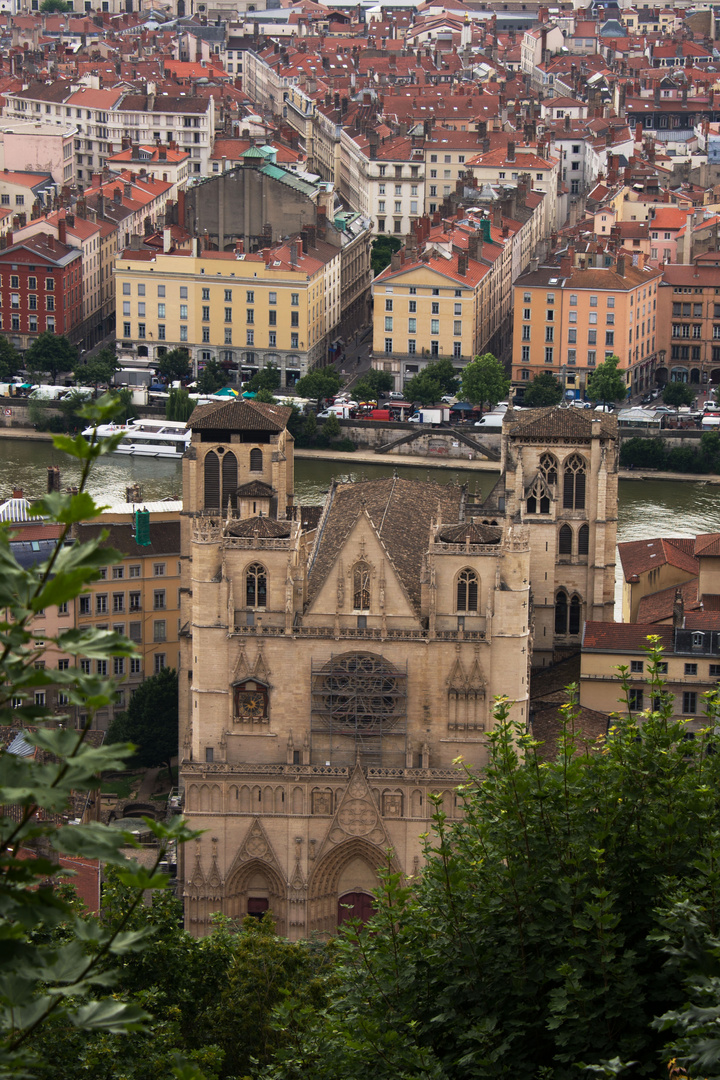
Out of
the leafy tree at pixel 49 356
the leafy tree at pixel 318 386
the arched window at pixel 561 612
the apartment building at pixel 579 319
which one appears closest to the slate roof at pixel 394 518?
the arched window at pixel 561 612

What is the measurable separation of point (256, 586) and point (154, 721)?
1120 centimetres

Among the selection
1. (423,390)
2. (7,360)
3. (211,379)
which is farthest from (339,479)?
(7,360)

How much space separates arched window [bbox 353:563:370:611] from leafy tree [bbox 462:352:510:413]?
178 ft

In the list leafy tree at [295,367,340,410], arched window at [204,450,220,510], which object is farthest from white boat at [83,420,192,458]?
arched window at [204,450,220,510]

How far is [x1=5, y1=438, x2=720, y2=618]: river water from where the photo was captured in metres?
100

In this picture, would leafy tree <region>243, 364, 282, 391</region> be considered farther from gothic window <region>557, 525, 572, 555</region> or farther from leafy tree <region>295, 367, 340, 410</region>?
gothic window <region>557, 525, 572, 555</region>

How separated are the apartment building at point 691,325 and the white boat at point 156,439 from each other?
26294mm

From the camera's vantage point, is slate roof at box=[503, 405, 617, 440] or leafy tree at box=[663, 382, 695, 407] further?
leafy tree at box=[663, 382, 695, 407]

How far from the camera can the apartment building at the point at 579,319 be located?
A: 11606cm

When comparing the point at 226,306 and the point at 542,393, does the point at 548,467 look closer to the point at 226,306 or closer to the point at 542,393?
the point at 542,393

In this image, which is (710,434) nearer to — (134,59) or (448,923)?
(448,923)

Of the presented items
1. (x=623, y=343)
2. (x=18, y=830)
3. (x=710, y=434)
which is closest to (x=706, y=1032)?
(x=18, y=830)

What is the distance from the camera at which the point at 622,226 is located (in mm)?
128000

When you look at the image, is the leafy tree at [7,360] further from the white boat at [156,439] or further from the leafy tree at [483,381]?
the leafy tree at [483,381]
